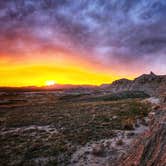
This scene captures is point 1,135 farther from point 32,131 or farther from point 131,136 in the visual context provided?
point 131,136

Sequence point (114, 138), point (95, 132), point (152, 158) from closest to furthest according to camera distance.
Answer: point (152, 158), point (114, 138), point (95, 132)

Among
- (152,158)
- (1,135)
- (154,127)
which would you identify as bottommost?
(1,135)

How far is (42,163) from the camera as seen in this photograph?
11375 millimetres

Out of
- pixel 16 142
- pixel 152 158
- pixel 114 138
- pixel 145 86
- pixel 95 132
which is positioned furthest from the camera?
pixel 145 86

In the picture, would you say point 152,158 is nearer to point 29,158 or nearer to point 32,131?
point 29,158

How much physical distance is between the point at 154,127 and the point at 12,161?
8.87m

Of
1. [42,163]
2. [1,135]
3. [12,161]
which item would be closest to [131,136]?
[42,163]

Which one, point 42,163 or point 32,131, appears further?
point 32,131

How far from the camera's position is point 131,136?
617 inches

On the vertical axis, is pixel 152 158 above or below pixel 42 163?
above

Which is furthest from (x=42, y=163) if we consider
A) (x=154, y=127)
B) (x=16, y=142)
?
(x=154, y=127)

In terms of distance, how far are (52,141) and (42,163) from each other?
443cm

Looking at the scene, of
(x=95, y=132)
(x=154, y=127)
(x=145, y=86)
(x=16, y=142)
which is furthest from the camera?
(x=145, y=86)

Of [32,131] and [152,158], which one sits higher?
[152,158]
